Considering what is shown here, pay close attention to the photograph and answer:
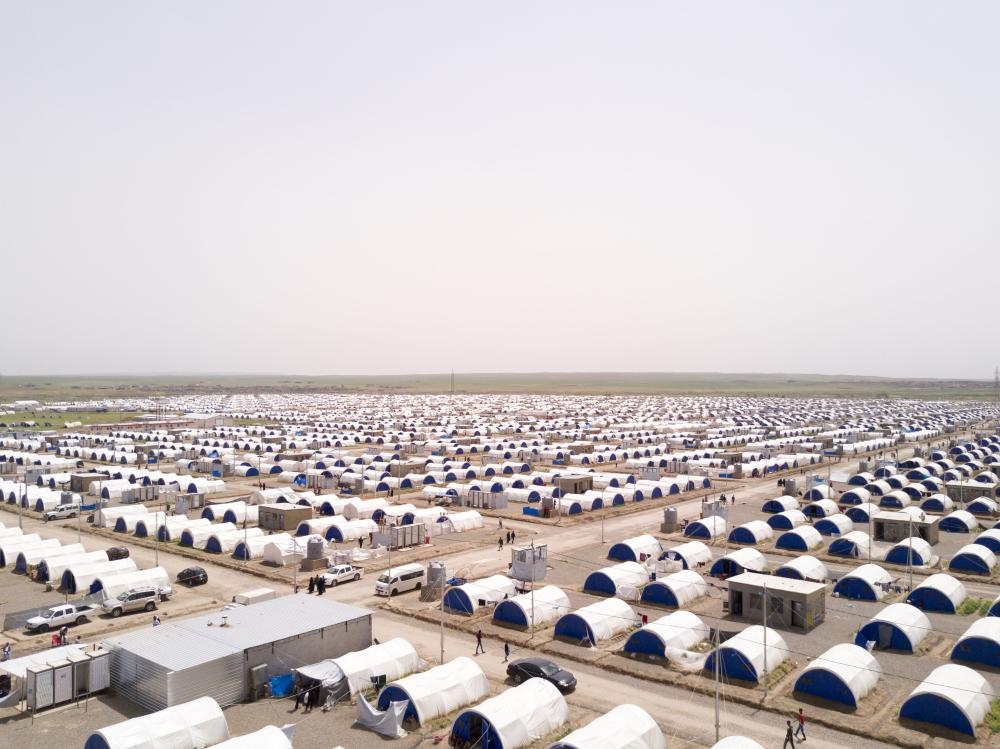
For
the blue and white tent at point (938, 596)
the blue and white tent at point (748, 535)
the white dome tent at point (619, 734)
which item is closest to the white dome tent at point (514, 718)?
the white dome tent at point (619, 734)

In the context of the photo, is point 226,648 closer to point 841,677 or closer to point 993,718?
point 841,677

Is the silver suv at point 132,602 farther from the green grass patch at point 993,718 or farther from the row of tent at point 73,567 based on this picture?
the green grass patch at point 993,718

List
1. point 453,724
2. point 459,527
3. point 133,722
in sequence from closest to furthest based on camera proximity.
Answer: point 133,722 → point 453,724 → point 459,527

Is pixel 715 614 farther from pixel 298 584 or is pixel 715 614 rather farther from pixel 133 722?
pixel 133 722

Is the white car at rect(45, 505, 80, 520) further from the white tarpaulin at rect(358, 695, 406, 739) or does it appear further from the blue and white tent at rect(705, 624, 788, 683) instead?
the blue and white tent at rect(705, 624, 788, 683)

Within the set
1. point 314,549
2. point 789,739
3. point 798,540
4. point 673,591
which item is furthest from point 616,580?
point 314,549

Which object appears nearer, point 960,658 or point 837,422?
point 960,658

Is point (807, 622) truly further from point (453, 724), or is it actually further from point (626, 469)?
point (626, 469)

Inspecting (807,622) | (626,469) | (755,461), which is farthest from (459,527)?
(755,461)

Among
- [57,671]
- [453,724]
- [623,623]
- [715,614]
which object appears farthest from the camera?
[715,614]
